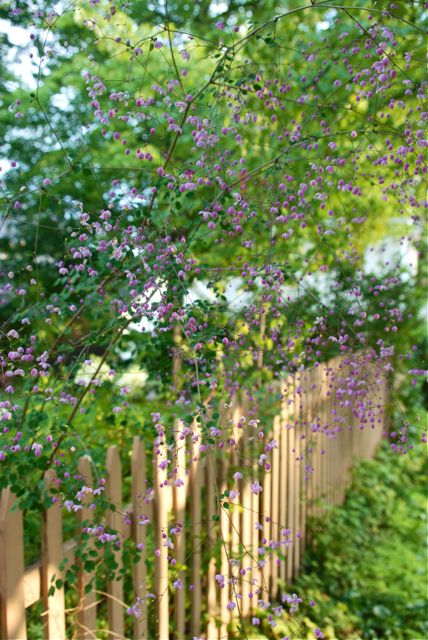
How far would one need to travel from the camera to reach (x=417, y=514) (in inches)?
181

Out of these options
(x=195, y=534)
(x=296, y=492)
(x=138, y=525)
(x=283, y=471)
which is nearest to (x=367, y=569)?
(x=296, y=492)

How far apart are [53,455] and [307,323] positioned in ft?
3.29

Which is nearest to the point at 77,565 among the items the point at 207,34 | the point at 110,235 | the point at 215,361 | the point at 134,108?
the point at 215,361

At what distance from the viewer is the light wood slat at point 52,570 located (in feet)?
5.34

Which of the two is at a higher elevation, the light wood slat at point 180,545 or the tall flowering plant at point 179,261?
the tall flowering plant at point 179,261

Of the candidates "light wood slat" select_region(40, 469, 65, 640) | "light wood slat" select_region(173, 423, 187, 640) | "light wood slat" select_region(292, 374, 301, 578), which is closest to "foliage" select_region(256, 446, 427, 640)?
"light wood slat" select_region(292, 374, 301, 578)

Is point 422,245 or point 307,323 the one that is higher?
point 422,245

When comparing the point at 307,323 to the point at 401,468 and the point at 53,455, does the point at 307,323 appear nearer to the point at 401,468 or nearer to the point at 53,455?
the point at 53,455

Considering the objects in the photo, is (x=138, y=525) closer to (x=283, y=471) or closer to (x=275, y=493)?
(x=275, y=493)

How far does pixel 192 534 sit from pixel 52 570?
2.24ft

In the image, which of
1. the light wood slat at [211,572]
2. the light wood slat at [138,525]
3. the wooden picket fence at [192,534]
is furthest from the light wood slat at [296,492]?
the light wood slat at [138,525]

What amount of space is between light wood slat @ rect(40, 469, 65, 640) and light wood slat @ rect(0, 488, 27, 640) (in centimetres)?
9

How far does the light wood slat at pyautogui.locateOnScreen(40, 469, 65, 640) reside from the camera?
5.34 ft

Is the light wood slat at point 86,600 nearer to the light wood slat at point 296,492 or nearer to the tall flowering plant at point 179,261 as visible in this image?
the tall flowering plant at point 179,261
